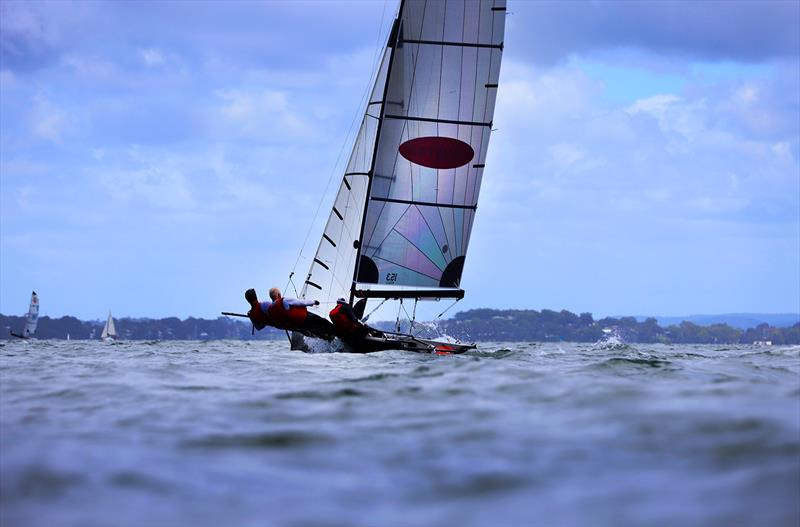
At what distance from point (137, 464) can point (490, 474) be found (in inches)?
87.5

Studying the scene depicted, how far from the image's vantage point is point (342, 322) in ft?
69.7

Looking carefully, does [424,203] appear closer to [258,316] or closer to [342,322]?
[342,322]

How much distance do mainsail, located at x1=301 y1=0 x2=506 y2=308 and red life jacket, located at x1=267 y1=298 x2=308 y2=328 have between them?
421 centimetres

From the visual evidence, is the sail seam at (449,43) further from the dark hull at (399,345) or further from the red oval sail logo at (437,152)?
the dark hull at (399,345)

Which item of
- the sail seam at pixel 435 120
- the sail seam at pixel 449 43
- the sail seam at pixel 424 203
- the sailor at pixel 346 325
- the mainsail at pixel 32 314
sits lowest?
the mainsail at pixel 32 314

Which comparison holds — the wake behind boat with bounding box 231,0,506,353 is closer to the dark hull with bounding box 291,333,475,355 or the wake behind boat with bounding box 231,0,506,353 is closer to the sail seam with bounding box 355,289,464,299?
the sail seam with bounding box 355,289,464,299

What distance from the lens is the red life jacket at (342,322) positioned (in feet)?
69.6

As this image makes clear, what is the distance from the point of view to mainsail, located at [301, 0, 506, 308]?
24.1 meters

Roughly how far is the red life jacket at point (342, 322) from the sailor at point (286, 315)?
19 cm

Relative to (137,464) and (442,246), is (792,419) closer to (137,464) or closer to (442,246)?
(137,464)

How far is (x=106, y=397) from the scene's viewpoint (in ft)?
31.0

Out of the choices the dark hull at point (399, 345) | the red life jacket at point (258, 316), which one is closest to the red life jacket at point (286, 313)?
the red life jacket at point (258, 316)

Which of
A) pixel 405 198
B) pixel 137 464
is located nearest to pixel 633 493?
pixel 137 464

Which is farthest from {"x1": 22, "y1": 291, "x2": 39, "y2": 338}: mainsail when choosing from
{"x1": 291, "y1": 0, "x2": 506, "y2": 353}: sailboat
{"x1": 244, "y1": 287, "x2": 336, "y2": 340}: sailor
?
{"x1": 244, "y1": 287, "x2": 336, "y2": 340}: sailor
